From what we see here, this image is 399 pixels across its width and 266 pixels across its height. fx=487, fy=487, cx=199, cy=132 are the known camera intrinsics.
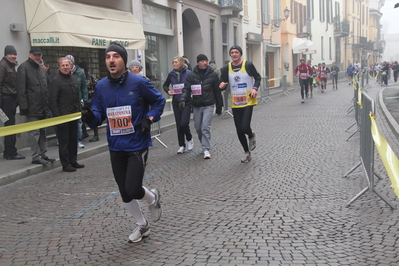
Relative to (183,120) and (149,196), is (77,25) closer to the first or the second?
(183,120)

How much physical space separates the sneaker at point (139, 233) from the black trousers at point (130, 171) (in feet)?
0.96

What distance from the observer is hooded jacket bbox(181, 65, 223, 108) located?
870cm

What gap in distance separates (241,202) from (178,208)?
74 centimetres

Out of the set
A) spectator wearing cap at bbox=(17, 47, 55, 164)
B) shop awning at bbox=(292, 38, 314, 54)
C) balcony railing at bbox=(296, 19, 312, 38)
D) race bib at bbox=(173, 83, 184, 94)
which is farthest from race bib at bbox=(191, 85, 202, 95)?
balcony railing at bbox=(296, 19, 312, 38)

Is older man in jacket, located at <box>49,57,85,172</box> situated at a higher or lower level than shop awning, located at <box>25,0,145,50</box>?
lower

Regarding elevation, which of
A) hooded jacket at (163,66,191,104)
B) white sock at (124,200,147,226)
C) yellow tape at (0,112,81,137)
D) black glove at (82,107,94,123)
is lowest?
white sock at (124,200,147,226)

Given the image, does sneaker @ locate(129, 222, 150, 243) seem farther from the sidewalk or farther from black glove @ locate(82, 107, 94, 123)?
the sidewalk

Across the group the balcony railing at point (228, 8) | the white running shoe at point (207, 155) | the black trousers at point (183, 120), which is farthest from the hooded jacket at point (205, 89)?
the balcony railing at point (228, 8)

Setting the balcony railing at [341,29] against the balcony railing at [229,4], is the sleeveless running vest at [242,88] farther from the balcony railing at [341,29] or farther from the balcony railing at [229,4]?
the balcony railing at [341,29]

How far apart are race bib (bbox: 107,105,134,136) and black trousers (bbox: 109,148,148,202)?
20 cm

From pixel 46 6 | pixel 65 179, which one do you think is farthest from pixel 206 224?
pixel 46 6

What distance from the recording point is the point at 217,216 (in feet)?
17.0

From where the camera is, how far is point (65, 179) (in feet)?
25.0

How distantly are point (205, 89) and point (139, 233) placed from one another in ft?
14.9
